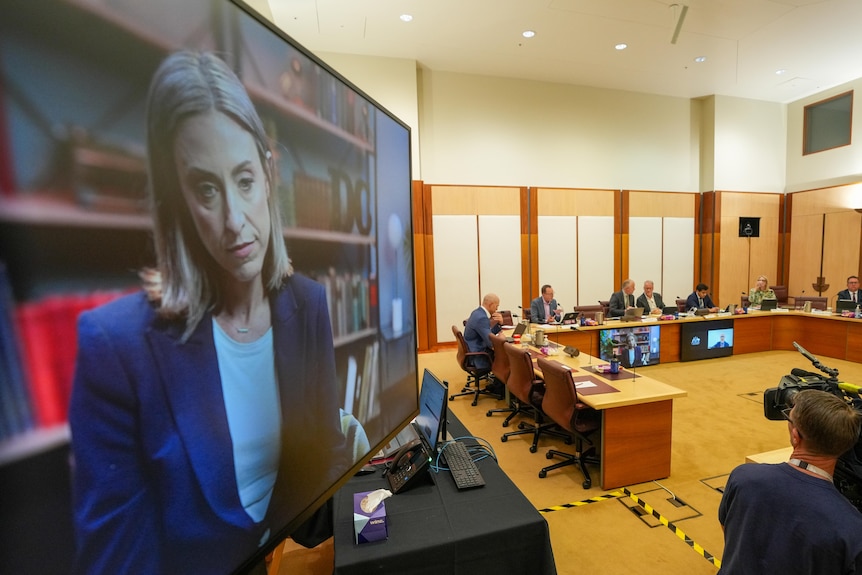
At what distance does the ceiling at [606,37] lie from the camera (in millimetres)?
5777

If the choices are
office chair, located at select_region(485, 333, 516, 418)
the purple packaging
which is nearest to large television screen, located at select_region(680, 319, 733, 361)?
office chair, located at select_region(485, 333, 516, 418)

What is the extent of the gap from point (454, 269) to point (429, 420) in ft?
20.2

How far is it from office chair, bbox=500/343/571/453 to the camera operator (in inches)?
82.5

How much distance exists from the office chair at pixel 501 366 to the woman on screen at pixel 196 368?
3.55 m

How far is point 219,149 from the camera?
0.71m

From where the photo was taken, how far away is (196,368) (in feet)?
2.27

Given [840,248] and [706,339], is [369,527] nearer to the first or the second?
[706,339]

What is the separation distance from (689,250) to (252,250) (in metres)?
11.5

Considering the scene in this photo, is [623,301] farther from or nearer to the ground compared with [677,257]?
nearer to the ground

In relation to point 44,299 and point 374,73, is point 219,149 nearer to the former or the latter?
point 44,299

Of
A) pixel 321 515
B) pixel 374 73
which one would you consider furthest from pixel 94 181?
pixel 374 73

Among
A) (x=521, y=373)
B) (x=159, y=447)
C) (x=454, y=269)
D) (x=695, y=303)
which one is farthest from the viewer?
(x=454, y=269)

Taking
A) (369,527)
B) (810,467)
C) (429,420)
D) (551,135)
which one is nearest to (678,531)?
(810,467)

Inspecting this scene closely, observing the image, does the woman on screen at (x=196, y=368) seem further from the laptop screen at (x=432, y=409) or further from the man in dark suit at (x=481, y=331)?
the man in dark suit at (x=481, y=331)
